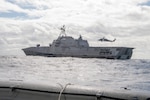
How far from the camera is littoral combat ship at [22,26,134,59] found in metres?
84.6

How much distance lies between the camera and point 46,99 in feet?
21.3

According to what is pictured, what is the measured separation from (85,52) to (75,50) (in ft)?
9.51

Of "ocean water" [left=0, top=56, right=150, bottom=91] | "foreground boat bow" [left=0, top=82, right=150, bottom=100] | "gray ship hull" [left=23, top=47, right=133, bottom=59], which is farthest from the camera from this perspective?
"gray ship hull" [left=23, top=47, right=133, bottom=59]

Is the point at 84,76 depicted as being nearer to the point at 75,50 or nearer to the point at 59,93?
the point at 59,93

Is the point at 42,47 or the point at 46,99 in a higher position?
the point at 42,47

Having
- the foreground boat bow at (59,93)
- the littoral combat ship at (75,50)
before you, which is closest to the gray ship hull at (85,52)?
the littoral combat ship at (75,50)

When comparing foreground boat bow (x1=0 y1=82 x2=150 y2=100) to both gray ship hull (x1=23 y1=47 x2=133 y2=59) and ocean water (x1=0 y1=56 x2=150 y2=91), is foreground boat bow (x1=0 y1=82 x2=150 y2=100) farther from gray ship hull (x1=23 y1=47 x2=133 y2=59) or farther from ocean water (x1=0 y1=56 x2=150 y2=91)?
gray ship hull (x1=23 y1=47 x2=133 y2=59)

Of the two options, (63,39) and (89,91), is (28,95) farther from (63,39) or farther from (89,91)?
(63,39)

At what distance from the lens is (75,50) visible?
90812 millimetres

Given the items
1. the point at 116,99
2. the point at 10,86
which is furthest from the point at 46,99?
the point at 116,99

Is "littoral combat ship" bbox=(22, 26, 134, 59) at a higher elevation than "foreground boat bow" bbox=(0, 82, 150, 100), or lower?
higher

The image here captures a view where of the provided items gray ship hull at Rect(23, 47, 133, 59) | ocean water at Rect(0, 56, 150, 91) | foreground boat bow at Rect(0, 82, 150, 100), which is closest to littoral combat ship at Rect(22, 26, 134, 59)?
gray ship hull at Rect(23, 47, 133, 59)

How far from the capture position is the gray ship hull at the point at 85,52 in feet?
276

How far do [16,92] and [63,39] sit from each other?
86.4 m
